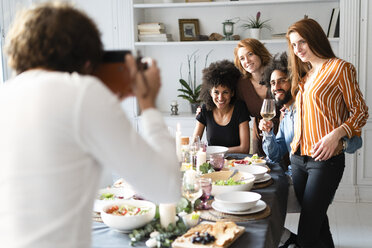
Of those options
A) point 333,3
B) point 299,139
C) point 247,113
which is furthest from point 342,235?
point 333,3

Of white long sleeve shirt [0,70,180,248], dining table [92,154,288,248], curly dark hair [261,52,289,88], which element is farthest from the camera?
curly dark hair [261,52,289,88]

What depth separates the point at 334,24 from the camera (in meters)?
4.21

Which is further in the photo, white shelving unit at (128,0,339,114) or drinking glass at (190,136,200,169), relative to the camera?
white shelving unit at (128,0,339,114)

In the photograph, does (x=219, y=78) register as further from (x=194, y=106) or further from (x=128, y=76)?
(x=128, y=76)

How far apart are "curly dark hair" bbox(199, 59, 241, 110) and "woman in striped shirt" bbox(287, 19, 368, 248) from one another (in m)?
0.78

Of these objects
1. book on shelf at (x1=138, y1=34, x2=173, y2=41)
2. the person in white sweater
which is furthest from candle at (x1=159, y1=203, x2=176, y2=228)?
book on shelf at (x1=138, y1=34, x2=173, y2=41)

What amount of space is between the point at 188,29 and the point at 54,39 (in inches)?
146

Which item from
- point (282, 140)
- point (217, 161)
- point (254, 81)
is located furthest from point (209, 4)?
point (217, 161)

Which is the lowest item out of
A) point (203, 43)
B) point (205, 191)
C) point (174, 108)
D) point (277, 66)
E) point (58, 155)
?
point (205, 191)

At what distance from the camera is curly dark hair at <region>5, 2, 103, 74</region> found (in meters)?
0.98

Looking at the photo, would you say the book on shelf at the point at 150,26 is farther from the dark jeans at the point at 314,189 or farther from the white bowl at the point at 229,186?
the white bowl at the point at 229,186

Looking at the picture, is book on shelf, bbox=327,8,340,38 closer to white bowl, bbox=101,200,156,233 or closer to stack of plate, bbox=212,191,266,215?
stack of plate, bbox=212,191,266,215

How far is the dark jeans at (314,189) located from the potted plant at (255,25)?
6.61 feet

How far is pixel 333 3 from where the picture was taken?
14.4 feet
